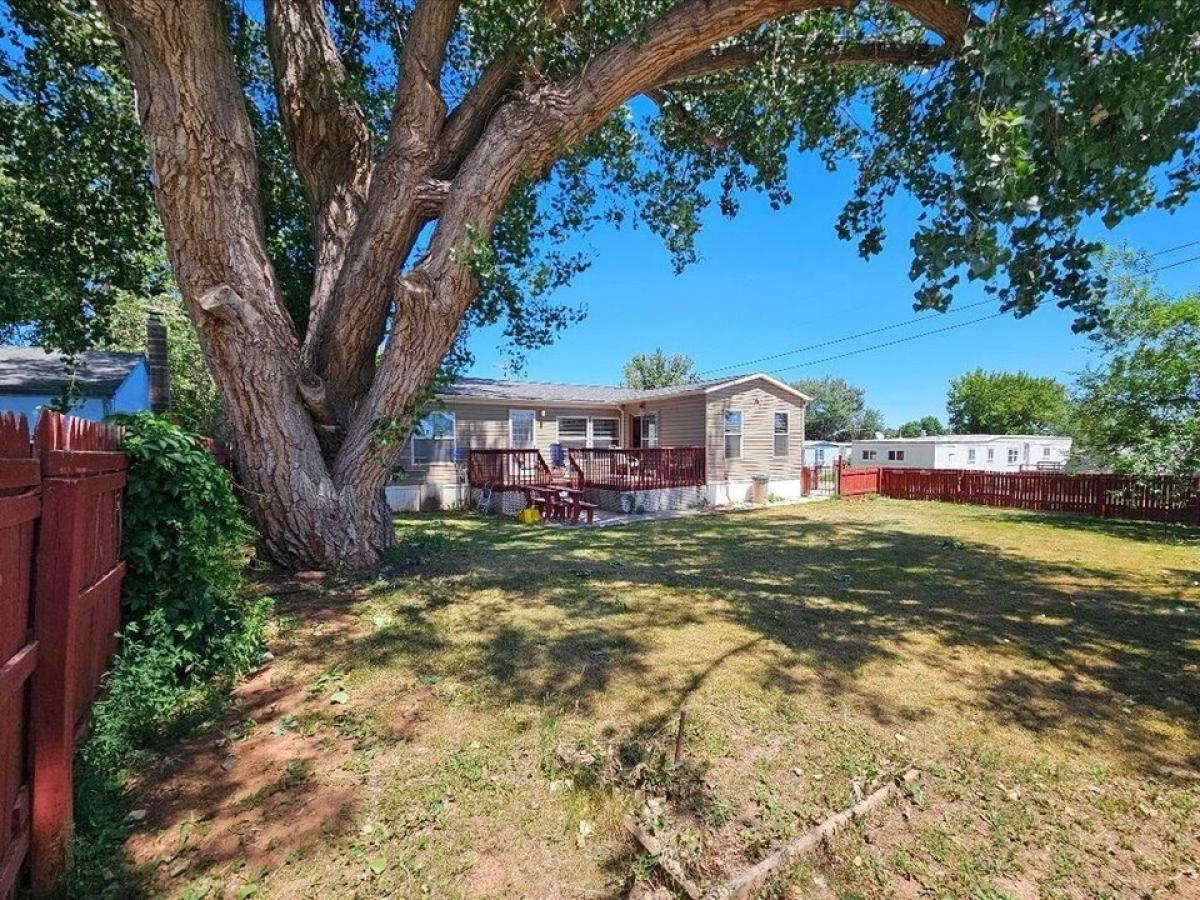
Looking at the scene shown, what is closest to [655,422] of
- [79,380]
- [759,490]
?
[759,490]

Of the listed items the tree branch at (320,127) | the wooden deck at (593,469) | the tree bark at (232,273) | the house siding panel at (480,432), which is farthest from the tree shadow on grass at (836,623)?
the house siding panel at (480,432)

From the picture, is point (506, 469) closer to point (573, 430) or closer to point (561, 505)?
point (561, 505)

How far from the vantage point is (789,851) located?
204cm

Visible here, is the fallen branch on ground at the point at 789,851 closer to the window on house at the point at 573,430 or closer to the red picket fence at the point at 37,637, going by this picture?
the red picket fence at the point at 37,637

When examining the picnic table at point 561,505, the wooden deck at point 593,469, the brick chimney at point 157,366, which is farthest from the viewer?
the wooden deck at point 593,469

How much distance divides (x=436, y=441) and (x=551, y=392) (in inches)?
167

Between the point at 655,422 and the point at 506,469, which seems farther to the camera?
the point at 655,422

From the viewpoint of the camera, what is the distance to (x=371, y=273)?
558 centimetres

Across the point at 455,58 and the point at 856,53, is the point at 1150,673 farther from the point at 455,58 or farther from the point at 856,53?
the point at 455,58

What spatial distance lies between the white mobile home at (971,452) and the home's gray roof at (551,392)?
13987mm

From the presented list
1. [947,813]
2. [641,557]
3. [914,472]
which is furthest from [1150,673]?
[914,472]

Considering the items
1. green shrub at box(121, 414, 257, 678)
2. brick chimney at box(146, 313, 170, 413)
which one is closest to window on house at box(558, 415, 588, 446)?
brick chimney at box(146, 313, 170, 413)

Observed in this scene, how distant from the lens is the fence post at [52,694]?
1762 millimetres

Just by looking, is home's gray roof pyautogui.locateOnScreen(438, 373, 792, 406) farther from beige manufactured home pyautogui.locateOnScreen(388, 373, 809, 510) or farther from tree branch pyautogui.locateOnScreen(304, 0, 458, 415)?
tree branch pyautogui.locateOnScreen(304, 0, 458, 415)
